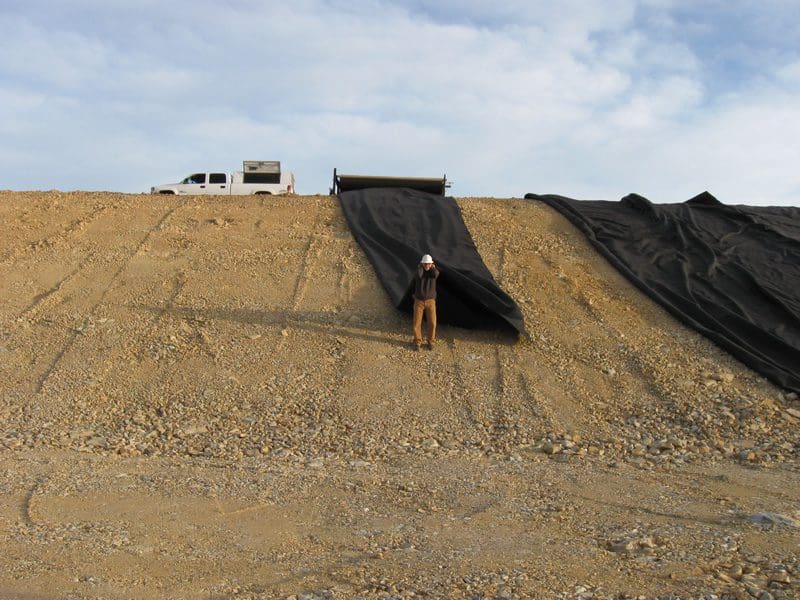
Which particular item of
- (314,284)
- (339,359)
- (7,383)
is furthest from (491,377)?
(7,383)

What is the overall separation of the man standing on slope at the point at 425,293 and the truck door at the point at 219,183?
14.1 meters

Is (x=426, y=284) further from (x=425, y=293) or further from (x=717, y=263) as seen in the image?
(x=717, y=263)

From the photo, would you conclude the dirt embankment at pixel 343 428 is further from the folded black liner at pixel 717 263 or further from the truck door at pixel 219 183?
the truck door at pixel 219 183

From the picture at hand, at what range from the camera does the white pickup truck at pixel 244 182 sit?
22641mm

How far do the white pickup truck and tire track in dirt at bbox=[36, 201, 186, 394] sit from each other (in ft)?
24.9

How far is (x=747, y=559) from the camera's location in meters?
4.95

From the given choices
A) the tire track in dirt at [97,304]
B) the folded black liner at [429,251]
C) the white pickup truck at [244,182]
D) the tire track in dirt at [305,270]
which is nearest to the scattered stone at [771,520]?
the folded black liner at [429,251]

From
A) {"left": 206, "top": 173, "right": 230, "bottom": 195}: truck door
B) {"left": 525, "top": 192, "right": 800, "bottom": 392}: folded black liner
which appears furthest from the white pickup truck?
{"left": 525, "top": 192, "right": 800, "bottom": 392}: folded black liner

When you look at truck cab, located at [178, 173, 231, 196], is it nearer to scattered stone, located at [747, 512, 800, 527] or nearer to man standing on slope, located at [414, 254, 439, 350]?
man standing on slope, located at [414, 254, 439, 350]

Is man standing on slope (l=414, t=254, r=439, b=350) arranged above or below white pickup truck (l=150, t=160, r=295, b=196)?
below

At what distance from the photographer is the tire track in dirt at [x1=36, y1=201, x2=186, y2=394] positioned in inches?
376

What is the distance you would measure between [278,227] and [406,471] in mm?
7735

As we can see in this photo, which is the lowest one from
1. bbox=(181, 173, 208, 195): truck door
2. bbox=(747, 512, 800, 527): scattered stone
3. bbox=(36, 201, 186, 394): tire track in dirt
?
bbox=(747, 512, 800, 527): scattered stone

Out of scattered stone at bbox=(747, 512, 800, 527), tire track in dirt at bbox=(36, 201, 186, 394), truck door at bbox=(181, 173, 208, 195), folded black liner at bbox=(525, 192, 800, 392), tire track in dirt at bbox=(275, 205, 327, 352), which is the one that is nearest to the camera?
scattered stone at bbox=(747, 512, 800, 527)
